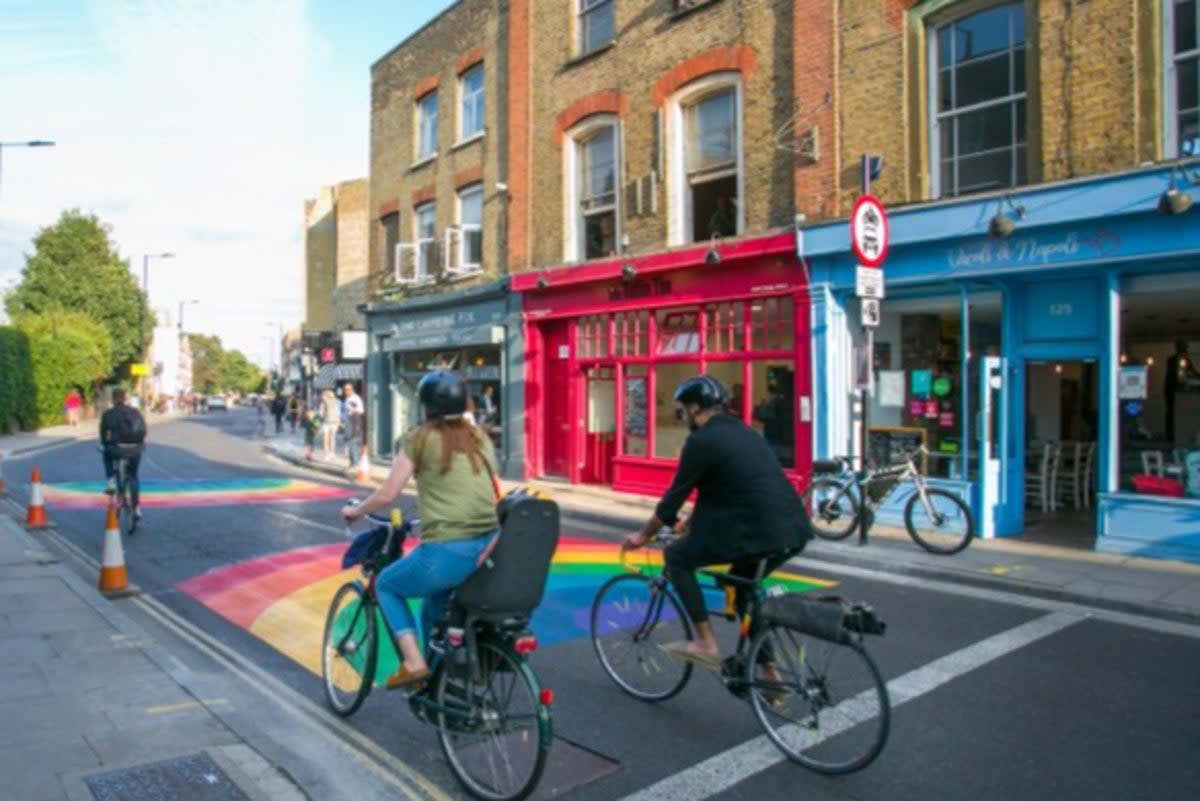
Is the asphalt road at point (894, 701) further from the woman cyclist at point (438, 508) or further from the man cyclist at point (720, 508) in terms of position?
the woman cyclist at point (438, 508)

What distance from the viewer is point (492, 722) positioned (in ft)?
13.1

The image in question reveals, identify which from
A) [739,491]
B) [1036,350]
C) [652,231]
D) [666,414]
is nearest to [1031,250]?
[1036,350]

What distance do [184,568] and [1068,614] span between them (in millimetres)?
8389

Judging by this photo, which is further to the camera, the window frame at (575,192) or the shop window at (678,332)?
the window frame at (575,192)

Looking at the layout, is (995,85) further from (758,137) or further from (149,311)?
(149,311)

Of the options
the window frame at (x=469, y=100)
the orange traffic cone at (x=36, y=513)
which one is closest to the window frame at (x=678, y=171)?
the window frame at (x=469, y=100)

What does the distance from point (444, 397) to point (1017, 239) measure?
876 cm

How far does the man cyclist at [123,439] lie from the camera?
11.5 meters

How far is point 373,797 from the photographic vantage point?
4.02 metres

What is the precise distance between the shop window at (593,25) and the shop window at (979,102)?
6824mm

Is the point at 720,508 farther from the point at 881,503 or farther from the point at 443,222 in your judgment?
the point at 443,222

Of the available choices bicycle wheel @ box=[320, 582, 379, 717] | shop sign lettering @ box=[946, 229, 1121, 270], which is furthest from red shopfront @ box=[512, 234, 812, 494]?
bicycle wheel @ box=[320, 582, 379, 717]

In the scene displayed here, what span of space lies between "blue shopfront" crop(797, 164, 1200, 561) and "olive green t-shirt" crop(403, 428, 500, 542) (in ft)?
24.7

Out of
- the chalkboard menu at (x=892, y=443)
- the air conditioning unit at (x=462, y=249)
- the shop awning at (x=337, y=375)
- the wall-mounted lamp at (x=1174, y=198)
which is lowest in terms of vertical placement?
the chalkboard menu at (x=892, y=443)
